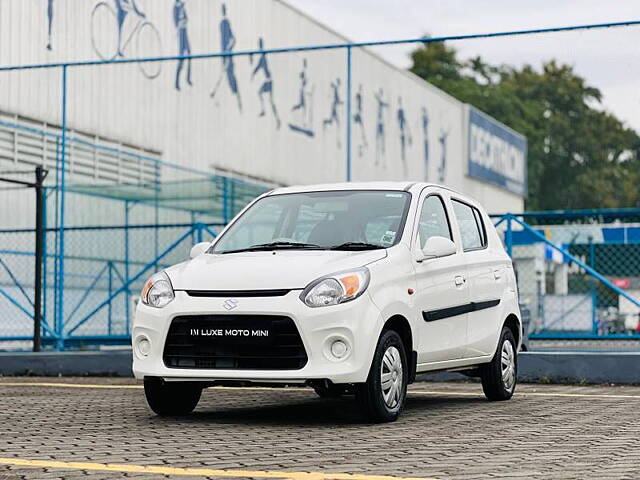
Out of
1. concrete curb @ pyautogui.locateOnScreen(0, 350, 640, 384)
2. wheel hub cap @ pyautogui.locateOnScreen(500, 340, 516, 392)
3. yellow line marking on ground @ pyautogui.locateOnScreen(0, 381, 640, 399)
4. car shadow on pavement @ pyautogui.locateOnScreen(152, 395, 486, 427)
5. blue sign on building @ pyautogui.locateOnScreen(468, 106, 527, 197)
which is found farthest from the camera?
blue sign on building @ pyautogui.locateOnScreen(468, 106, 527, 197)

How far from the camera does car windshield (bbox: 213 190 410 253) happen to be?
31.9ft

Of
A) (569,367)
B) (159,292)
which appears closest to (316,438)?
(159,292)

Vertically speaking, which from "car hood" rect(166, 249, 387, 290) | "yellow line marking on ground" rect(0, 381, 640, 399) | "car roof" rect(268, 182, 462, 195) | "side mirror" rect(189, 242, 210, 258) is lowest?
"yellow line marking on ground" rect(0, 381, 640, 399)

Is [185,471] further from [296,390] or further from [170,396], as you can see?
[296,390]

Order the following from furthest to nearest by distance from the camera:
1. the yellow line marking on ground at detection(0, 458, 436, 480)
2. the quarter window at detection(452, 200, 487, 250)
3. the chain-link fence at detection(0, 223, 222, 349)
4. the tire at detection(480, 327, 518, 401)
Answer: the chain-link fence at detection(0, 223, 222, 349) → the tire at detection(480, 327, 518, 401) → the quarter window at detection(452, 200, 487, 250) → the yellow line marking on ground at detection(0, 458, 436, 480)

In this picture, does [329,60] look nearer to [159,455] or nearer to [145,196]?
[145,196]

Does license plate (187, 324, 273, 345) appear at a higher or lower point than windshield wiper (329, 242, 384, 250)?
lower

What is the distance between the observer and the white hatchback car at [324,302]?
28.9ft

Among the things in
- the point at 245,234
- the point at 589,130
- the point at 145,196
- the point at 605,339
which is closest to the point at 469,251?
the point at 245,234

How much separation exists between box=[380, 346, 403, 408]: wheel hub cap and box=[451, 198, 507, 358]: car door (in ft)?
4.35

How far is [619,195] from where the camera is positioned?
7556cm

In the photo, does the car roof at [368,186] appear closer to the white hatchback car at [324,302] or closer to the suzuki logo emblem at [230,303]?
the white hatchback car at [324,302]

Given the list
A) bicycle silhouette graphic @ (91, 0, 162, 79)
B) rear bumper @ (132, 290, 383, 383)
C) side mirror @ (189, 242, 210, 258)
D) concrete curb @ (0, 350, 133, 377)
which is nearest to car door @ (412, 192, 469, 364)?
rear bumper @ (132, 290, 383, 383)

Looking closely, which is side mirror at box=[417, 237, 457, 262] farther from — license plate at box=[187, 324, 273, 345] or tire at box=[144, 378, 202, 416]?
tire at box=[144, 378, 202, 416]
